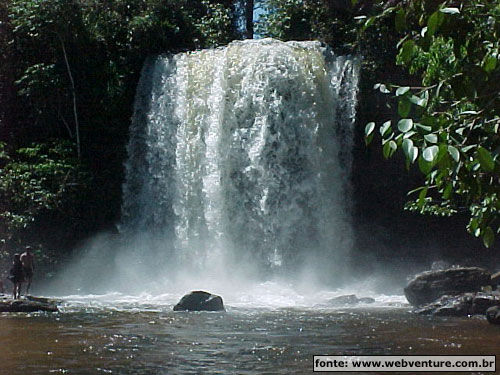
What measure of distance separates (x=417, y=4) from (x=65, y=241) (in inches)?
699

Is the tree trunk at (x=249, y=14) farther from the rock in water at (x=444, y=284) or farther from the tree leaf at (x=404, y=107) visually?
the tree leaf at (x=404, y=107)

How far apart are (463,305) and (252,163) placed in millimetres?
8162

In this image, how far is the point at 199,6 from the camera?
88.1 ft

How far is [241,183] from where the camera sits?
65.0 ft

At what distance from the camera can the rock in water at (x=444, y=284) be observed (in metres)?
14.5

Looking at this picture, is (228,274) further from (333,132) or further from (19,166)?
(19,166)

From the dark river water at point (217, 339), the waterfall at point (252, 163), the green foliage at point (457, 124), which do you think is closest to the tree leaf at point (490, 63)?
the green foliage at point (457, 124)

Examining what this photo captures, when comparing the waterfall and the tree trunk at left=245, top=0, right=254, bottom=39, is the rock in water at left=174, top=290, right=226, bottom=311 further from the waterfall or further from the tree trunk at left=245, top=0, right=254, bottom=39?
the tree trunk at left=245, top=0, right=254, bottom=39

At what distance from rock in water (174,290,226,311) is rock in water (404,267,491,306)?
3616mm

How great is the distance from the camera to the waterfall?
19516 millimetres

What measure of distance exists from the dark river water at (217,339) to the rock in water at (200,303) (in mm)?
259

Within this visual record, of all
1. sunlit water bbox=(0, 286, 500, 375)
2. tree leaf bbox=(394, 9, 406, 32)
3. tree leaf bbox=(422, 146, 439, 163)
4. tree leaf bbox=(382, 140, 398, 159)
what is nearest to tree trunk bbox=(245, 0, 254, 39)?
sunlit water bbox=(0, 286, 500, 375)

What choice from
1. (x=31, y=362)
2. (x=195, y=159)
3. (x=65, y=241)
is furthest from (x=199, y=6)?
(x=31, y=362)

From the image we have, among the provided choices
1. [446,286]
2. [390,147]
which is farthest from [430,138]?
[446,286]
